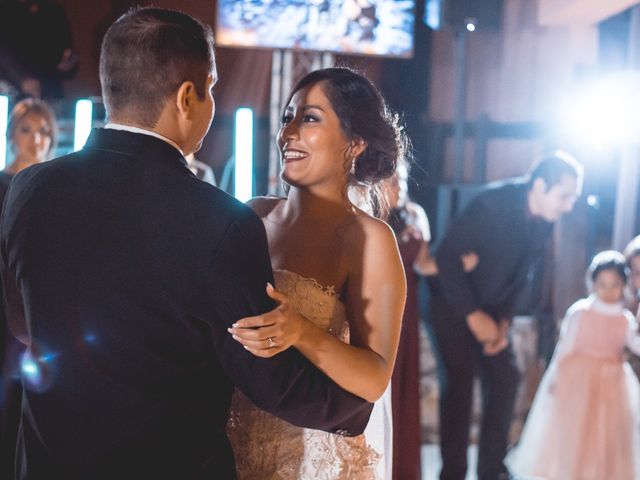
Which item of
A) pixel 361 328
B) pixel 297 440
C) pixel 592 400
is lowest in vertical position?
pixel 592 400

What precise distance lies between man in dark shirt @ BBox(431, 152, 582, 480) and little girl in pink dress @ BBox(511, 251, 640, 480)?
432 millimetres

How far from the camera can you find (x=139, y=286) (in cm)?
129

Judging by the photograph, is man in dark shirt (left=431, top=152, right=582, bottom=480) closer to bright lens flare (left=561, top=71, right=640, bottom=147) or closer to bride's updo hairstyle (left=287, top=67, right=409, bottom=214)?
bright lens flare (left=561, top=71, right=640, bottom=147)

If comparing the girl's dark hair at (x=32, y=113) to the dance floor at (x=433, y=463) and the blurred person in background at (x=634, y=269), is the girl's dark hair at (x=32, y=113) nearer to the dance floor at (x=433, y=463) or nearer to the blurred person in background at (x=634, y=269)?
the dance floor at (x=433, y=463)

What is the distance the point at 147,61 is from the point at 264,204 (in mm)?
810

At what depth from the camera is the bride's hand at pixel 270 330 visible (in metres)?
1.28

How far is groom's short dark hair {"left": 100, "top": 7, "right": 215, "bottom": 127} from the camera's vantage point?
1351 mm

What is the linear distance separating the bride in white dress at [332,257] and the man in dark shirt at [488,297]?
1.90 m

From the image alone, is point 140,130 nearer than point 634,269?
Yes

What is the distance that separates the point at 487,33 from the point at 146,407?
5.68 m

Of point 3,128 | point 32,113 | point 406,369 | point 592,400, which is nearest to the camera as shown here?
point 406,369

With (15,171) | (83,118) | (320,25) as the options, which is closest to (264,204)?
(15,171)

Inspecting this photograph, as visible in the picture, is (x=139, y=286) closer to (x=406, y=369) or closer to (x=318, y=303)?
(x=318, y=303)

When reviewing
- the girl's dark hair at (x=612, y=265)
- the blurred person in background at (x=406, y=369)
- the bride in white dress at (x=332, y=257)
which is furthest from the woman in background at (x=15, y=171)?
the girl's dark hair at (x=612, y=265)
